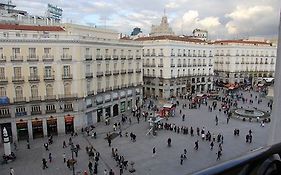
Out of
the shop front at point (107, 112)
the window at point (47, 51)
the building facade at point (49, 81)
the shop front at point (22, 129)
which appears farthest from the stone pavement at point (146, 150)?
the window at point (47, 51)

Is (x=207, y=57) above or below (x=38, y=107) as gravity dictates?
above

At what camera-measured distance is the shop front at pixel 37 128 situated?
2611cm

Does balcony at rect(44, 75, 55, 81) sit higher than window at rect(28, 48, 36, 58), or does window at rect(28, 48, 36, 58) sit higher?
window at rect(28, 48, 36, 58)

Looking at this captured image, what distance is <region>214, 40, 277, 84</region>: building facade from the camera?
57.6m

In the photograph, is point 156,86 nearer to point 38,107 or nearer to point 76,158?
point 38,107

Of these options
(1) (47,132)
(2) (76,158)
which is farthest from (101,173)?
(1) (47,132)

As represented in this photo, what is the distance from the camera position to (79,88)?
91.0 feet

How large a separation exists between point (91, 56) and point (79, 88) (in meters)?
3.79

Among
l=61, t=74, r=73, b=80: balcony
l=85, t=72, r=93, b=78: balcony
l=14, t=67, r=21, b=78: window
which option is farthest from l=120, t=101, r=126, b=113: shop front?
l=14, t=67, r=21, b=78: window

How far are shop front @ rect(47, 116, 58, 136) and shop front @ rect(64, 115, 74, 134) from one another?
38.5 inches

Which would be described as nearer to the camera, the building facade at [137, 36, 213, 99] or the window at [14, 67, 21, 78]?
the window at [14, 67, 21, 78]

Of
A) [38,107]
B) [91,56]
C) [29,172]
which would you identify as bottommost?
[29,172]

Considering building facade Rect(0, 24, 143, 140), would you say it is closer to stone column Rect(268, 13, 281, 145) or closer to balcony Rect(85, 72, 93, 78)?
balcony Rect(85, 72, 93, 78)

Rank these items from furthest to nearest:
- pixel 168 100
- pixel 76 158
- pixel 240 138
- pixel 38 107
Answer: pixel 168 100, pixel 38 107, pixel 240 138, pixel 76 158
